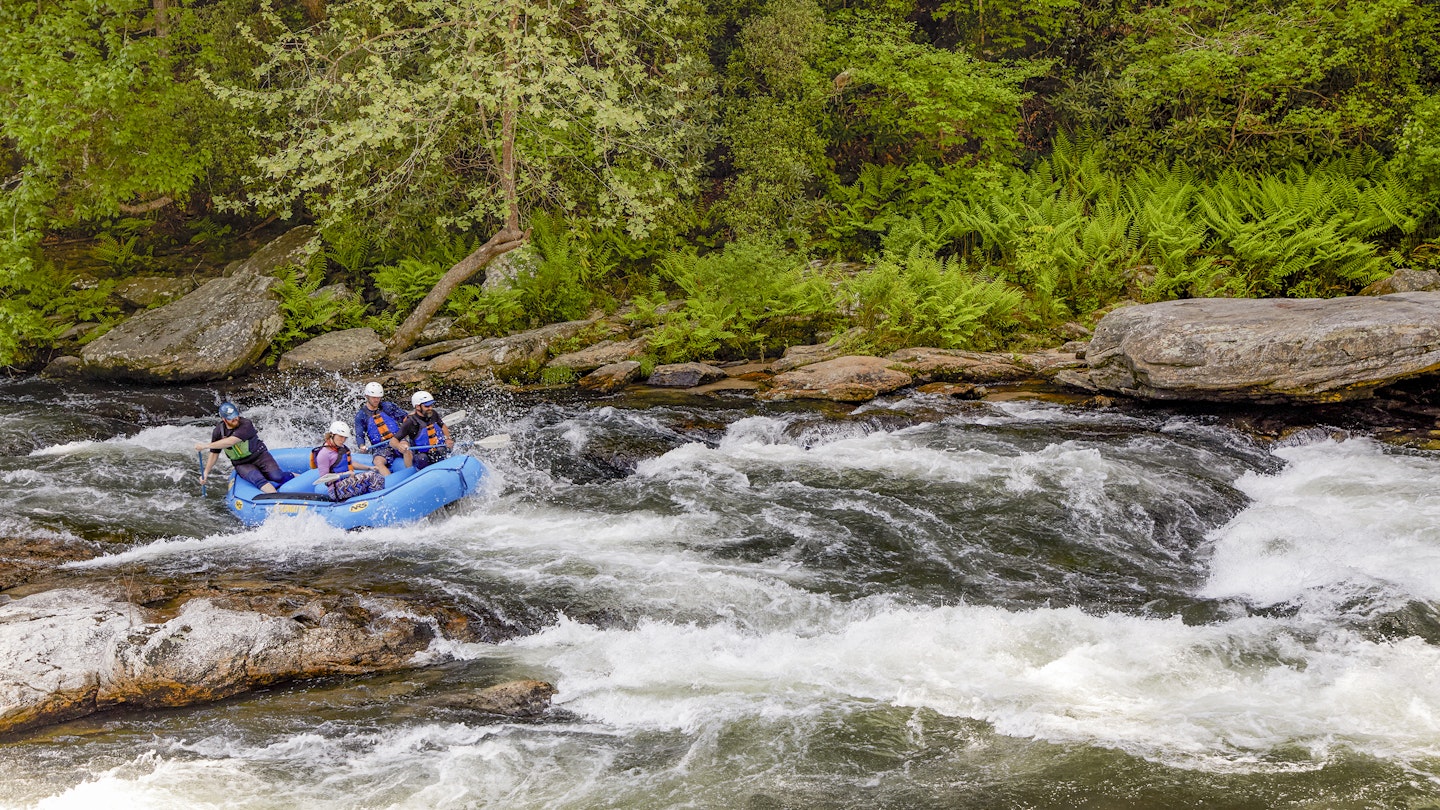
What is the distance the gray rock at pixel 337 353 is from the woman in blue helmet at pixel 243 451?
5072mm

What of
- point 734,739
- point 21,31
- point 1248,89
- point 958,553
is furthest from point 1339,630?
point 21,31

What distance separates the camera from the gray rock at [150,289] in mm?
16891

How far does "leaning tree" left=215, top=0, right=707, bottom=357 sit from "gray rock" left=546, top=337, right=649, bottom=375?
1.60 m

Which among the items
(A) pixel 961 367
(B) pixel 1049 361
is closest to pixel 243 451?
(A) pixel 961 367

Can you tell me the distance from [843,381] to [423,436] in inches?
201

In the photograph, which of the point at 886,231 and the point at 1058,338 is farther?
the point at 886,231

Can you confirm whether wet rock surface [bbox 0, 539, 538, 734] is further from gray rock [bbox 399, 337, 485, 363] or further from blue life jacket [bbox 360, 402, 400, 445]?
gray rock [bbox 399, 337, 485, 363]

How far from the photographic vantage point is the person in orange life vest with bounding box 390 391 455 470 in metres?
9.72

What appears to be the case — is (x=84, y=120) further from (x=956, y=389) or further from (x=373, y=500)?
(x=956, y=389)

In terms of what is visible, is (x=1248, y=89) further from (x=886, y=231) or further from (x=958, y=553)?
(x=958, y=553)

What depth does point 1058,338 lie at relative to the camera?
44.1 ft

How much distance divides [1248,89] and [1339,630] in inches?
429

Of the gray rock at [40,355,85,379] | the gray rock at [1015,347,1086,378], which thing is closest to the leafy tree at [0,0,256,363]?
the gray rock at [40,355,85,379]

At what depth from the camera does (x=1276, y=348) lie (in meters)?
10.1
